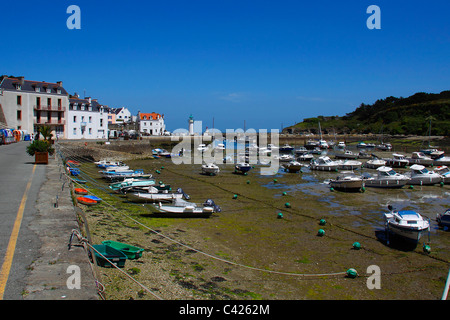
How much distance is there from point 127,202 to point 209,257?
1035cm

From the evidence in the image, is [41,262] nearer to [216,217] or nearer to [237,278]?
[237,278]

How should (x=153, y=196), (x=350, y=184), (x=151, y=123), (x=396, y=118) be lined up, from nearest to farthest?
(x=153, y=196), (x=350, y=184), (x=151, y=123), (x=396, y=118)

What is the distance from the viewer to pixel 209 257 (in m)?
12.3

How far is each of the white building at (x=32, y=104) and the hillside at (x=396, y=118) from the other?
269 ft

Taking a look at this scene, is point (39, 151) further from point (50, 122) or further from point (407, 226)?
point (50, 122)

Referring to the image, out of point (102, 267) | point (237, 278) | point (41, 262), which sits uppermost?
point (41, 262)

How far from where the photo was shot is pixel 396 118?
128375 millimetres

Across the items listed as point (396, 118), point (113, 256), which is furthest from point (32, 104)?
point (396, 118)

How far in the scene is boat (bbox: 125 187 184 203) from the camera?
68.5 ft

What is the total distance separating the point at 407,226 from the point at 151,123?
9030 centimetres

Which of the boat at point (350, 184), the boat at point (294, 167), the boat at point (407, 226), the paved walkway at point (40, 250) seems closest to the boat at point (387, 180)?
the boat at point (350, 184)

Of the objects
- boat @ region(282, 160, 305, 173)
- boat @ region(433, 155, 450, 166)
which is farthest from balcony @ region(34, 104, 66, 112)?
boat @ region(433, 155, 450, 166)

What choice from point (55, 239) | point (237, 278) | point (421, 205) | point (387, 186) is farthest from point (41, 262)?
point (387, 186)
